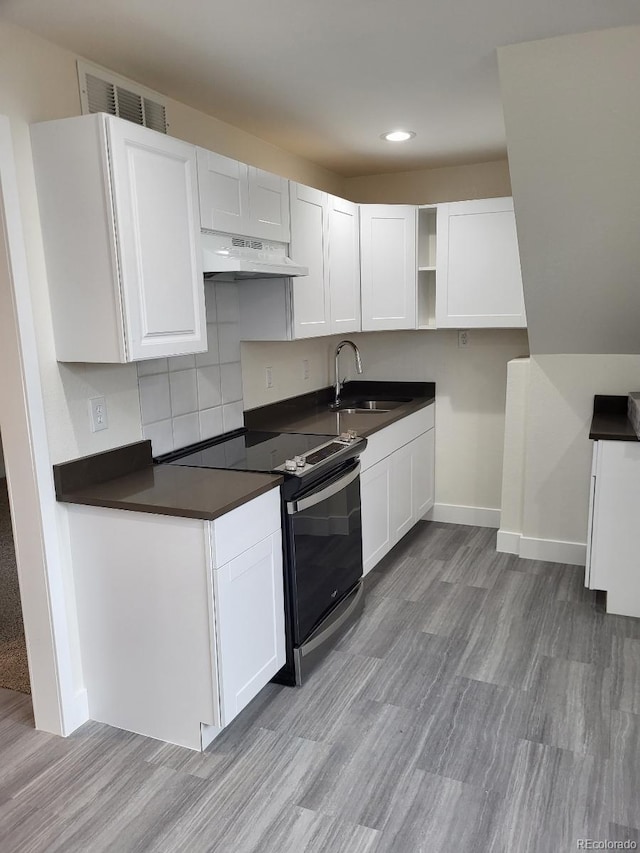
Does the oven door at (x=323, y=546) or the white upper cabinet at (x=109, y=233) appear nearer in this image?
the white upper cabinet at (x=109, y=233)

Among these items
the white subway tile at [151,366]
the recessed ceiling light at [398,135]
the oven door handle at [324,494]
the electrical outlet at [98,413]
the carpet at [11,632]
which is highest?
the recessed ceiling light at [398,135]

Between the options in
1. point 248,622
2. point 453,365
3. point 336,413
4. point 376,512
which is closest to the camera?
point 248,622

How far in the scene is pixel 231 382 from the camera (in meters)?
3.18

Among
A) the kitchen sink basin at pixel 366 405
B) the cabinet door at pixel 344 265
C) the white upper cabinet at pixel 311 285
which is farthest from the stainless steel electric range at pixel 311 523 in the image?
the kitchen sink basin at pixel 366 405

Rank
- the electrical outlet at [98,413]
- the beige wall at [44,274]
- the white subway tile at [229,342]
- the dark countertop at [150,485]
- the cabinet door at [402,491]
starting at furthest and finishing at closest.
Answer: the cabinet door at [402,491] → the white subway tile at [229,342] → the electrical outlet at [98,413] → the dark countertop at [150,485] → the beige wall at [44,274]

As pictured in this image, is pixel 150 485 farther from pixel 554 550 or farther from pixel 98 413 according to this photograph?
pixel 554 550

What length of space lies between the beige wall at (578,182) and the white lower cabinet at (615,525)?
725 mm

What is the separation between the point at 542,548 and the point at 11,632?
9.46 feet

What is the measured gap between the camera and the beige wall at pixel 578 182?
2160mm

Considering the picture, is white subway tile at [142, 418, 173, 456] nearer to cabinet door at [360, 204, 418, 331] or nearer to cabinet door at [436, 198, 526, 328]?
cabinet door at [360, 204, 418, 331]

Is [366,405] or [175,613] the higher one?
[366,405]

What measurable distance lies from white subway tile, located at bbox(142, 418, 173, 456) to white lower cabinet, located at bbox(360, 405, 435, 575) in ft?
3.10

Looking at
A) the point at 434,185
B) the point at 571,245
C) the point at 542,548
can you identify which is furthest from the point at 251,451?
the point at 434,185

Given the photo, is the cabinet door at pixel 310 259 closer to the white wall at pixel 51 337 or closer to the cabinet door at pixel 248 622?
the white wall at pixel 51 337
